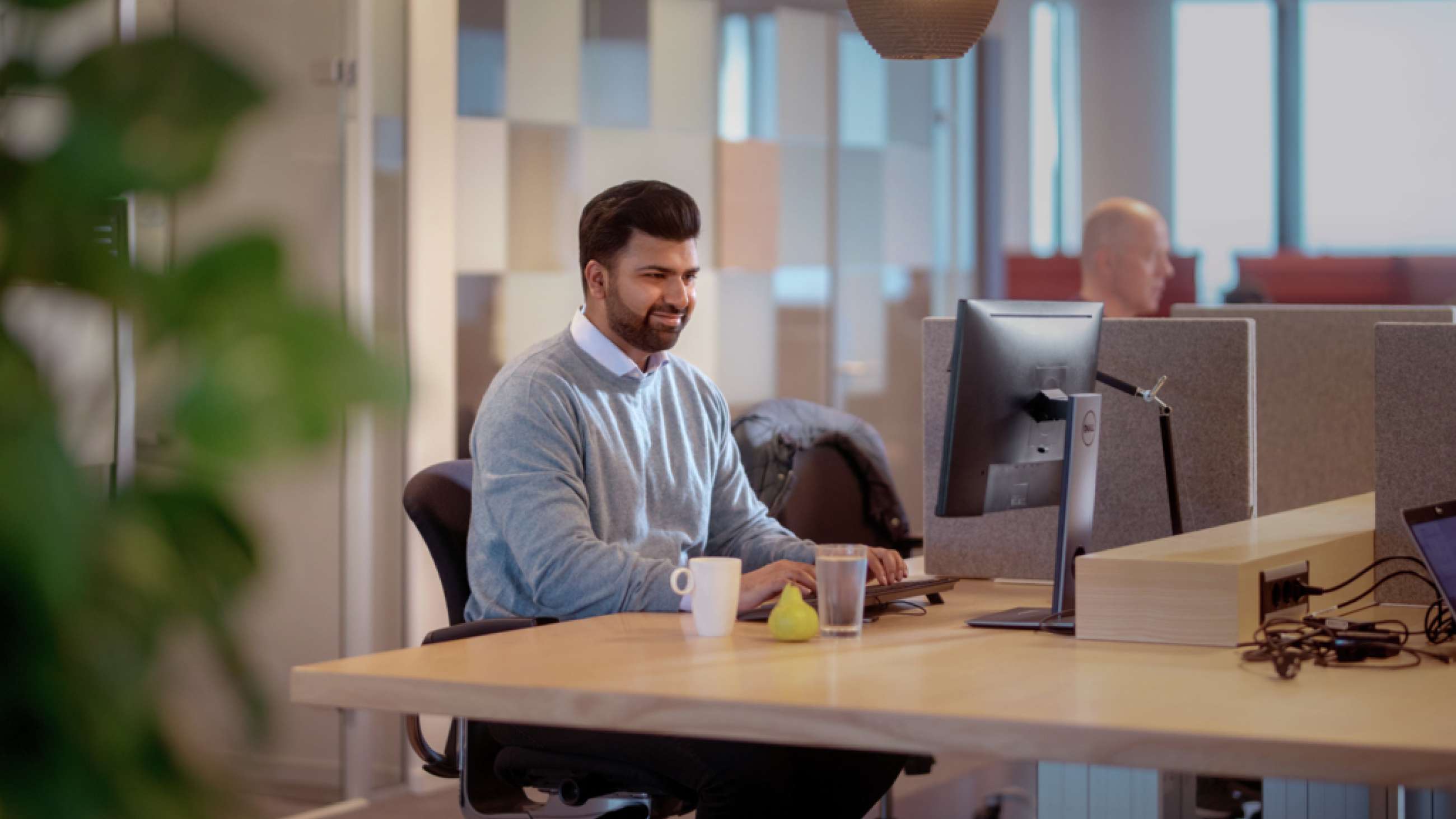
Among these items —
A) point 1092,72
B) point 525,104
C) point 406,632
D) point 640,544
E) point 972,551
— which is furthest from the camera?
point 1092,72

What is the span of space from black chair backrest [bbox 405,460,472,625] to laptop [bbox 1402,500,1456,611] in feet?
3.85

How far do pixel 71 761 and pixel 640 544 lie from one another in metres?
2.00

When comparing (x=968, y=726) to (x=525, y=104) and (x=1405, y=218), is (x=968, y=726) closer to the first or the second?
(x=525, y=104)

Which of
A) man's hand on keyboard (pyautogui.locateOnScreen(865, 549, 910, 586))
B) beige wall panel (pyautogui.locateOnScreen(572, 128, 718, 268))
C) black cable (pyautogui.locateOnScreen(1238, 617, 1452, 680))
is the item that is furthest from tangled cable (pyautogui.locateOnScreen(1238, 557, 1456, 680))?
beige wall panel (pyautogui.locateOnScreen(572, 128, 718, 268))

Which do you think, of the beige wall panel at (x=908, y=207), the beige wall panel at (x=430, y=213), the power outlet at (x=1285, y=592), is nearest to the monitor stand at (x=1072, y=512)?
the power outlet at (x=1285, y=592)

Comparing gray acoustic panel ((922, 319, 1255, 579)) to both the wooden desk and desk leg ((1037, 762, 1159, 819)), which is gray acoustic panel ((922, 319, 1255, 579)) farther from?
the wooden desk

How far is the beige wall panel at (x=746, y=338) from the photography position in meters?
4.65

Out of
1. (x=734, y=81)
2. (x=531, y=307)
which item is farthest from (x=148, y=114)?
(x=734, y=81)

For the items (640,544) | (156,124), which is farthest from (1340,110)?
(156,124)

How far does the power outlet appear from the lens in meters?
1.76

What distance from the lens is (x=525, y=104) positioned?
12.8ft

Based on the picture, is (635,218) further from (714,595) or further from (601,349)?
(714,595)

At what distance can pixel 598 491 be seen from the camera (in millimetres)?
2168

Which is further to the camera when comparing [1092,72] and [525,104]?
[1092,72]
